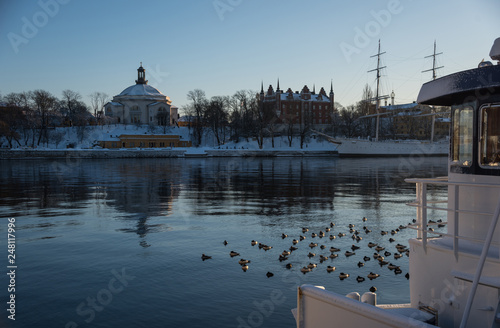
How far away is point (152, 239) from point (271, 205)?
33.4 ft

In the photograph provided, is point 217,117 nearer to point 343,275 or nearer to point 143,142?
point 143,142

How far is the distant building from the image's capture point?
156 m

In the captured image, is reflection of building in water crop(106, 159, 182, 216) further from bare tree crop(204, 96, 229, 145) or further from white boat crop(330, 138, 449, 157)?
bare tree crop(204, 96, 229, 145)

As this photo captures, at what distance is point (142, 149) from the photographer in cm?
11056

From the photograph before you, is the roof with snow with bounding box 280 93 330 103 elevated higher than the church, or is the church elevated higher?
the roof with snow with bounding box 280 93 330 103

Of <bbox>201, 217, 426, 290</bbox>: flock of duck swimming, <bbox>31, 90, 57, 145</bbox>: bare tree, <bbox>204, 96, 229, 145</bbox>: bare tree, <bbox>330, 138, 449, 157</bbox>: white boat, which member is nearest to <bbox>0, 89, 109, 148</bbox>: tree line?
<bbox>31, 90, 57, 145</bbox>: bare tree

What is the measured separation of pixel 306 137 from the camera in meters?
131

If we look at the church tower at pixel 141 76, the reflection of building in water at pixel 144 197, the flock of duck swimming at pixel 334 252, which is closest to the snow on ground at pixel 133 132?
the church tower at pixel 141 76

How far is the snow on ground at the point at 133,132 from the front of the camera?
12156cm

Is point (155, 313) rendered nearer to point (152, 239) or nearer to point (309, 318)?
point (309, 318)

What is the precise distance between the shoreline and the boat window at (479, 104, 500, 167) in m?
99.5

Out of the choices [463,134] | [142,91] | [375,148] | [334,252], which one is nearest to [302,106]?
[375,148]

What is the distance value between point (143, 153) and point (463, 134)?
10085 cm

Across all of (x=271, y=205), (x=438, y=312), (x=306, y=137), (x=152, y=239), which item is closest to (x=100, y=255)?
(x=152, y=239)
